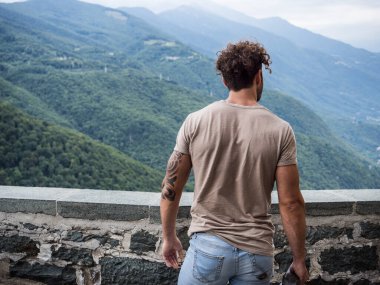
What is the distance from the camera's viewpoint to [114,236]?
2.26 m

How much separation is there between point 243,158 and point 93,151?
106 feet

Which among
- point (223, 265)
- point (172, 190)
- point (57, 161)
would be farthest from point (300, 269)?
point (57, 161)

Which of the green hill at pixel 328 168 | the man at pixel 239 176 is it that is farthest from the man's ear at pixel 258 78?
the green hill at pixel 328 168

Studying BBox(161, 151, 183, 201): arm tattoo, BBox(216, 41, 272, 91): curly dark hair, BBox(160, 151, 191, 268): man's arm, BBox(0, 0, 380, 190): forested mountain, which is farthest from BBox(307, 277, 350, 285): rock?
BBox(0, 0, 380, 190): forested mountain

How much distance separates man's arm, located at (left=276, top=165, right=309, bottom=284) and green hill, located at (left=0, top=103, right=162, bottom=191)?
26824mm

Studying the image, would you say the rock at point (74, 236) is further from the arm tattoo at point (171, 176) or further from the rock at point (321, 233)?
the rock at point (321, 233)

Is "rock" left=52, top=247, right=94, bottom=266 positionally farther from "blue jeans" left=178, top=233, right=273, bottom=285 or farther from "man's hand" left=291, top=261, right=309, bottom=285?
"man's hand" left=291, top=261, right=309, bottom=285

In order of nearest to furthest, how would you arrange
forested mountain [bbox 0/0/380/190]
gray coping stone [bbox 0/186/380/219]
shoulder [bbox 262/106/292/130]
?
shoulder [bbox 262/106/292/130], gray coping stone [bbox 0/186/380/219], forested mountain [bbox 0/0/380/190]

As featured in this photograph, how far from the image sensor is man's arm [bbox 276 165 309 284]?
1.55m

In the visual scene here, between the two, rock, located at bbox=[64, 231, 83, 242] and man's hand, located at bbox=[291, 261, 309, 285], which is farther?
rock, located at bbox=[64, 231, 83, 242]

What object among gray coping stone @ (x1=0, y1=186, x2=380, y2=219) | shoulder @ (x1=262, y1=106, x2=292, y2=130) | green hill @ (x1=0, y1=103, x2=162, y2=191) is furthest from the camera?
green hill @ (x1=0, y1=103, x2=162, y2=191)

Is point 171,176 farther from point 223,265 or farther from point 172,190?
point 223,265

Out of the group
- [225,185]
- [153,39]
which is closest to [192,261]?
[225,185]

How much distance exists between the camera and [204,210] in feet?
5.34
